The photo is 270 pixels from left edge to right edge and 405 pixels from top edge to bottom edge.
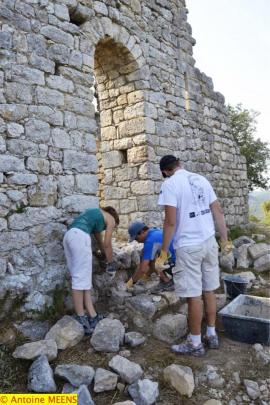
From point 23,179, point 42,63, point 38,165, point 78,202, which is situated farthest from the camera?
point 78,202

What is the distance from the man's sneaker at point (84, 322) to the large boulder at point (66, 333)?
6 centimetres

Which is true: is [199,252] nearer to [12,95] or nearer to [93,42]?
[12,95]

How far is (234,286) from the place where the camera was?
14.2 feet

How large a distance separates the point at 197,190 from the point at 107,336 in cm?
154

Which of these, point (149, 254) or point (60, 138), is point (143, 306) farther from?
point (60, 138)

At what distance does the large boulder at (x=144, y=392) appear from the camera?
2.46 metres

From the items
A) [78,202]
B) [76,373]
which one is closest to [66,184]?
[78,202]

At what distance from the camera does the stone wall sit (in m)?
3.52

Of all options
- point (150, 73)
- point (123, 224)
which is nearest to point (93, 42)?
point (150, 73)

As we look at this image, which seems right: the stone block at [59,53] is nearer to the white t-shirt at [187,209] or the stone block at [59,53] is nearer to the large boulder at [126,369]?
the white t-shirt at [187,209]

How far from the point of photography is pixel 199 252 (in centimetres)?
306

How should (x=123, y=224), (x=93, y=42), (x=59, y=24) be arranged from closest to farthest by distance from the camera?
(x=59, y=24)
(x=93, y=42)
(x=123, y=224)

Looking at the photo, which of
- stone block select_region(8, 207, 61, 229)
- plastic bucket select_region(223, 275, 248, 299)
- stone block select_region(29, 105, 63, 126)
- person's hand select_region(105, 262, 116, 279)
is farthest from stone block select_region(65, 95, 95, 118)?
plastic bucket select_region(223, 275, 248, 299)

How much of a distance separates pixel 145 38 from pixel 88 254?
3.63 m
